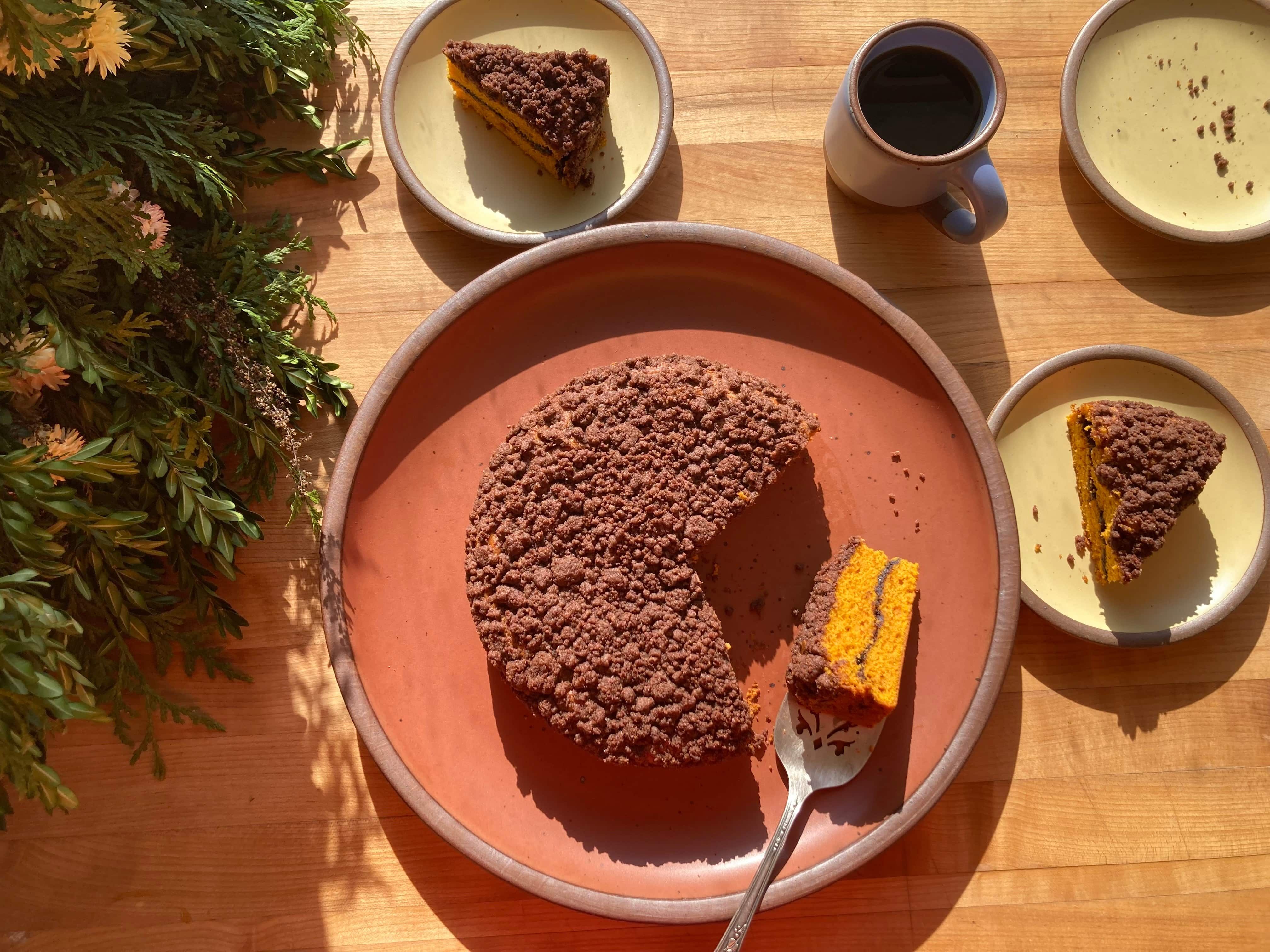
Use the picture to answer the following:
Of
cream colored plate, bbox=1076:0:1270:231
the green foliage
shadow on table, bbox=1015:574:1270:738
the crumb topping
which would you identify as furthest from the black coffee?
the green foliage

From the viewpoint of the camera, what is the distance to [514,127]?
90.4 inches

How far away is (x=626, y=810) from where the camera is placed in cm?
214

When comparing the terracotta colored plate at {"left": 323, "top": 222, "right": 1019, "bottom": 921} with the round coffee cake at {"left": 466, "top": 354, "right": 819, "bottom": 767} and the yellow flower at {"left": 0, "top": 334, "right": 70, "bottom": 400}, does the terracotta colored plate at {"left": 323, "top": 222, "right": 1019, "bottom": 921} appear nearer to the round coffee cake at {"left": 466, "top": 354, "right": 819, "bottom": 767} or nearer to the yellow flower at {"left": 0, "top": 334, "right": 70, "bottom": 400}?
the round coffee cake at {"left": 466, "top": 354, "right": 819, "bottom": 767}

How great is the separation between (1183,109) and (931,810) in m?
2.24

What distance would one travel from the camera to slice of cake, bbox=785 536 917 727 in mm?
2043

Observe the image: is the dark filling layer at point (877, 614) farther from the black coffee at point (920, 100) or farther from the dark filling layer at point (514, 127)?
the dark filling layer at point (514, 127)

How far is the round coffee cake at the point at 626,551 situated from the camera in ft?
6.64

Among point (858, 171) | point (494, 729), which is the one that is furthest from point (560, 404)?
point (858, 171)

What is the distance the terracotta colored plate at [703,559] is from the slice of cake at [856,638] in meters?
0.10

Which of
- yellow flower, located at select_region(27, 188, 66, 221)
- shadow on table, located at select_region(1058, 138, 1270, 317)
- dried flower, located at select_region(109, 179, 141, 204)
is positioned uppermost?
yellow flower, located at select_region(27, 188, 66, 221)

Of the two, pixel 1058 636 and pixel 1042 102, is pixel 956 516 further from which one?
pixel 1042 102

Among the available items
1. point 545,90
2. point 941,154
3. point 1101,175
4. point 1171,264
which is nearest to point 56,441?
point 545,90

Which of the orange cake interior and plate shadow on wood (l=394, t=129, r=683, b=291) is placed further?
plate shadow on wood (l=394, t=129, r=683, b=291)

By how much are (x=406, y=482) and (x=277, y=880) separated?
1.19 metres
